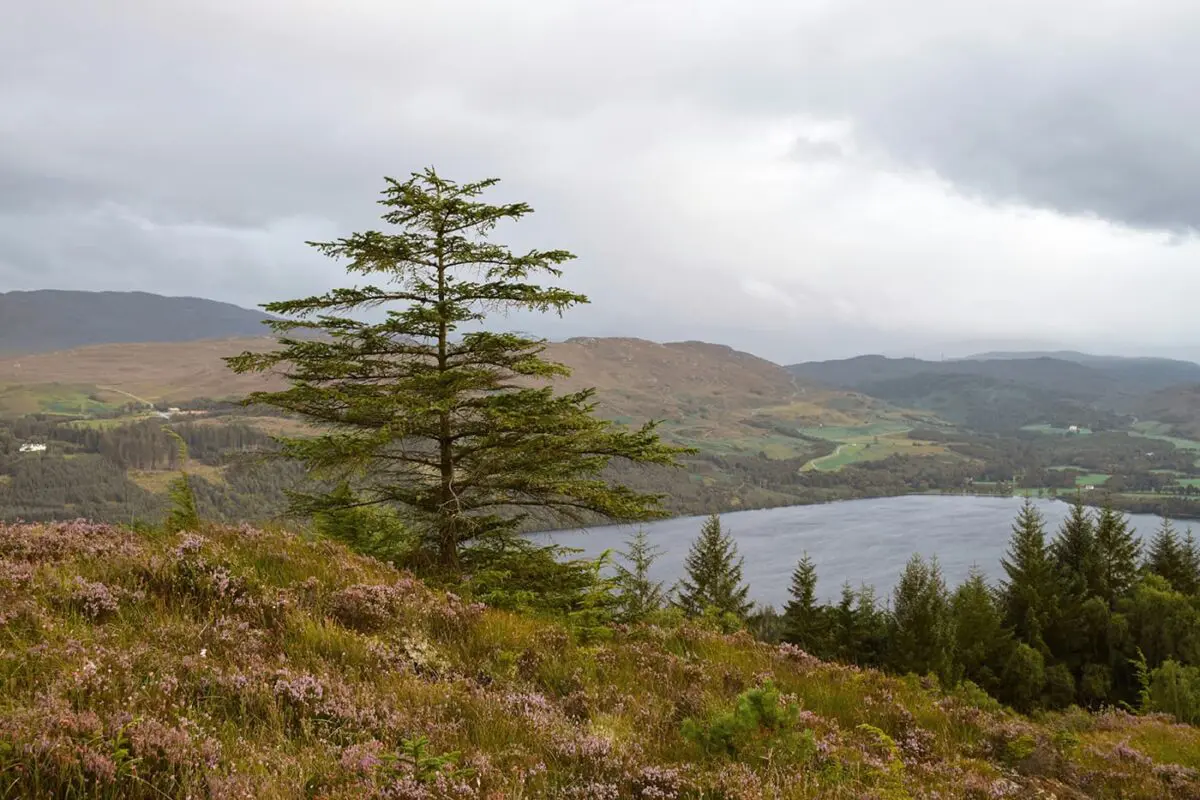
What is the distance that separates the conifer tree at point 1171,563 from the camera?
5078 centimetres

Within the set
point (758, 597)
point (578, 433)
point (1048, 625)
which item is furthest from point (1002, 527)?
point (578, 433)

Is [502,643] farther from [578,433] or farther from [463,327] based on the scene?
[463,327]

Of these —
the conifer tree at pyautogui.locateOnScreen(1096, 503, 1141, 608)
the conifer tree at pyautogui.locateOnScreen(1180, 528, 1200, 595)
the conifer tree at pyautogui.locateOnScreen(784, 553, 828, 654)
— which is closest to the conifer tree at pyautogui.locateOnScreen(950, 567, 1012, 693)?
the conifer tree at pyautogui.locateOnScreen(784, 553, 828, 654)

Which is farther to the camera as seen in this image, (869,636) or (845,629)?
(869,636)

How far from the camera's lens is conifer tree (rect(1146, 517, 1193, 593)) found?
50.8 metres

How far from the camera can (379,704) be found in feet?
16.3

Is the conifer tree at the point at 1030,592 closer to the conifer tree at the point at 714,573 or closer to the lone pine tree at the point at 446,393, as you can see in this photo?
the conifer tree at the point at 714,573

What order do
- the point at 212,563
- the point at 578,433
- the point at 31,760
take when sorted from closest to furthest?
the point at 31,760 < the point at 212,563 < the point at 578,433

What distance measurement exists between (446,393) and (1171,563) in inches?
2556

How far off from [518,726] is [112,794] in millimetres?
2613

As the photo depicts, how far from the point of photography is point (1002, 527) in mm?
186875

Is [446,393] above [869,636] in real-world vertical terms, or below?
above

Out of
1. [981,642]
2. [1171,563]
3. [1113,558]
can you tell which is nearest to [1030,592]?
[981,642]

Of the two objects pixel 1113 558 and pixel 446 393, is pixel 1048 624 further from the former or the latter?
pixel 446 393
